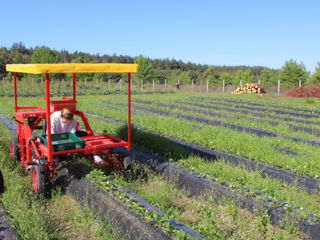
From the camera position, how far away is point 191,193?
4773 mm

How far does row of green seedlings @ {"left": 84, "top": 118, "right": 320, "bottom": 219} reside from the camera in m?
4.23

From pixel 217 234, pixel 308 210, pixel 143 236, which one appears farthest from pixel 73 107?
pixel 308 210

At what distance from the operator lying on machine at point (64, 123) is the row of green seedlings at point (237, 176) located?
5.48 ft

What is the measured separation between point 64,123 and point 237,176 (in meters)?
3.02

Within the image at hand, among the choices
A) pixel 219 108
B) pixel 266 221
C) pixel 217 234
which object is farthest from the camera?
pixel 219 108

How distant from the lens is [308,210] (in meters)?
3.88

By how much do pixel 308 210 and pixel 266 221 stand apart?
1.99 feet

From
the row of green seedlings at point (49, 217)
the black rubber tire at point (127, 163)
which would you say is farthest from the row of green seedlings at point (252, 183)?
the row of green seedlings at point (49, 217)

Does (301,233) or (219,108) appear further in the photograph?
(219,108)

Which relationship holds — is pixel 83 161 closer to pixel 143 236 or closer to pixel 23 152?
pixel 23 152

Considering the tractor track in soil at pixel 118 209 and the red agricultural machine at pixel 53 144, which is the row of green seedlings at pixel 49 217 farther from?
the red agricultural machine at pixel 53 144

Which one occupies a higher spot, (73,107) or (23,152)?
(73,107)

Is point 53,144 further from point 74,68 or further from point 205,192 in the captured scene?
point 205,192

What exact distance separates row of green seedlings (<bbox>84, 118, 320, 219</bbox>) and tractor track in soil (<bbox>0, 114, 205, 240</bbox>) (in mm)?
1421
